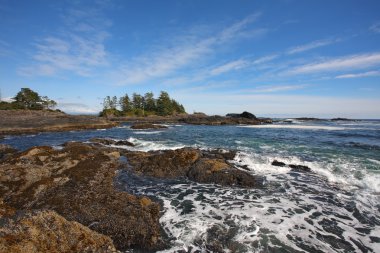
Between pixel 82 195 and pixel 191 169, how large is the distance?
24.1 feet

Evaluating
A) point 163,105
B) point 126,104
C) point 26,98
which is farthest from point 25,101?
point 163,105

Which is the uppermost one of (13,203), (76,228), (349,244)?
(76,228)

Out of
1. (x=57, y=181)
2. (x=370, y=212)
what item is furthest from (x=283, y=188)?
(x=57, y=181)

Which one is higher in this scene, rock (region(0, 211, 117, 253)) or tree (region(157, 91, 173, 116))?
tree (region(157, 91, 173, 116))

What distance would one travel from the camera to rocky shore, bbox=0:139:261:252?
620 centimetres

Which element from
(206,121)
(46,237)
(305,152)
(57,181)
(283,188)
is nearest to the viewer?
(46,237)

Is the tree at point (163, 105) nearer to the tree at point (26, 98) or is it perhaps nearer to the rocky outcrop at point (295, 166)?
the tree at point (26, 98)

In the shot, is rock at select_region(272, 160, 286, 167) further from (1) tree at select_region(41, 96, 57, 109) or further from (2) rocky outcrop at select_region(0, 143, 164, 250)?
(1) tree at select_region(41, 96, 57, 109)

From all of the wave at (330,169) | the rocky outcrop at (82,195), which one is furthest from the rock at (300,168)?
the rocky outcrop at (82,195)

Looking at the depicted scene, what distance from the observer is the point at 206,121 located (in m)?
84.7

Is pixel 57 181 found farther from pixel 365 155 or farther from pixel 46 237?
pixel 365 155

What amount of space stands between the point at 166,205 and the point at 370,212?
9.48 m

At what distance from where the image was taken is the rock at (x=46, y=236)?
18.3ft

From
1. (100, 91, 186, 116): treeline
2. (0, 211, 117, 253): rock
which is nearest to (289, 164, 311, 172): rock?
(0, 211, 117, 253): rock
